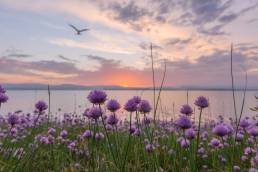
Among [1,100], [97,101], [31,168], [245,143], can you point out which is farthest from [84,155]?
[245,143]

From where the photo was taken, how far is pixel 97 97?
2.83 meters

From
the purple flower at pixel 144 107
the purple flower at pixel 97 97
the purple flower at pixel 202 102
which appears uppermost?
the purple flower at pixel 97 97

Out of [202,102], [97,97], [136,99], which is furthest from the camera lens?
[136,99]

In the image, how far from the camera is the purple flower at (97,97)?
9.27 ft

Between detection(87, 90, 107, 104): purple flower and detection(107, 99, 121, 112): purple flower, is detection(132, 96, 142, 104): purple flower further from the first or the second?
detection(87, 90, 107, 104): purple flower

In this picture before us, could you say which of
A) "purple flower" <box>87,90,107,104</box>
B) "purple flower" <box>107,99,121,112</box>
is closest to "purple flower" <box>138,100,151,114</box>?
"purple flower" <box>107,99,121,112</box>

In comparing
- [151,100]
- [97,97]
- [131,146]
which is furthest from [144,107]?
[151,100]

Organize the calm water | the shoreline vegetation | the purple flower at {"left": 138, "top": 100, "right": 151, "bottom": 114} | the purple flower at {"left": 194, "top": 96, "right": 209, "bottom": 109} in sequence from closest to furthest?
the shoreline vegetation → the purple flower at {"left": 194, "top": 96, "right": 209, "bottom": 109} → the purple flower at {"left": 138, "top": 100, "right": 151, "bottom": 114} → the calm water

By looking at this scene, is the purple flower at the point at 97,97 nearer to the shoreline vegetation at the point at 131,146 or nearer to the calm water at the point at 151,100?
the shoreline vegetation at the point at 131,146

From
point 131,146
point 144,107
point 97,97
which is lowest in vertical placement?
point 131,146

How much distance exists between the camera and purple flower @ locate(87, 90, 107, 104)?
9.27 feet

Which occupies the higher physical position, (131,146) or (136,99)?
(136,99)

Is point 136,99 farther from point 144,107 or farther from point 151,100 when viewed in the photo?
point 151,100

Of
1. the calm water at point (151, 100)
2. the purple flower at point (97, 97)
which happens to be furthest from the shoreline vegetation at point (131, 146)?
the calm water at point (151, 100)
